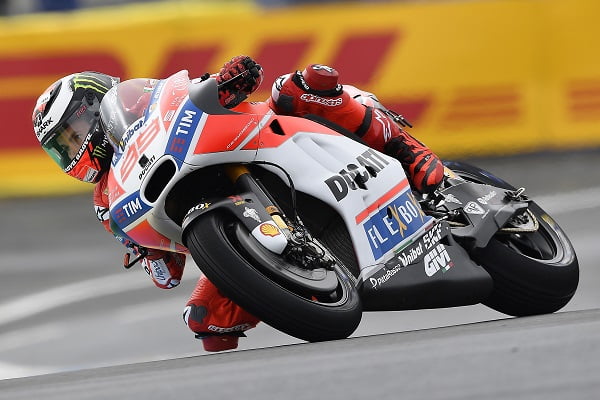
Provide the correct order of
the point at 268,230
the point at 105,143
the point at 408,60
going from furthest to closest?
the point at 408,60, the point at 105,143, the point at 268,230

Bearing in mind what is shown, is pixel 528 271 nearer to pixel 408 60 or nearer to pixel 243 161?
pixel 243 161

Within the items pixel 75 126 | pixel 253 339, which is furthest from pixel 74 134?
pixel 253 339

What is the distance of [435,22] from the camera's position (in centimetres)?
973

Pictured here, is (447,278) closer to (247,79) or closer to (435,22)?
(247,79)

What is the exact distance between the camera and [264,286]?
13.1ft

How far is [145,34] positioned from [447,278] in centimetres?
582

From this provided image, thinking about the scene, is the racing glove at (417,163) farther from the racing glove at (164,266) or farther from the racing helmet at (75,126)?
the racing helmet at (75,126)

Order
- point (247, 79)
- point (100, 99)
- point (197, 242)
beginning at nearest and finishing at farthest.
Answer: point (197, 242)
point (247, 79)
point (100, 99)

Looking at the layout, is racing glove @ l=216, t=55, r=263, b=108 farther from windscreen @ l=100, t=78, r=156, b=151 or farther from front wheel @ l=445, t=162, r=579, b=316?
front wheel @ l=445, t=162, r=579, b=316

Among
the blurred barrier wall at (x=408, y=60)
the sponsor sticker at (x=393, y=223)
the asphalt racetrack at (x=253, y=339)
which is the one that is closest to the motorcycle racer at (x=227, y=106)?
the asphalt racetrack at (x=253, y=339)

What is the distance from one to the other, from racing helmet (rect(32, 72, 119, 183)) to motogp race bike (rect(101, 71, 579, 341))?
0.12 meters

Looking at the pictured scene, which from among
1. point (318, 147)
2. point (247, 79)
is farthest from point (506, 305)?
point (247, 79)

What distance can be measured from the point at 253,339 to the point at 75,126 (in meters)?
1.80

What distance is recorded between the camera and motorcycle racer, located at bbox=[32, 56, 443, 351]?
4.74 m
